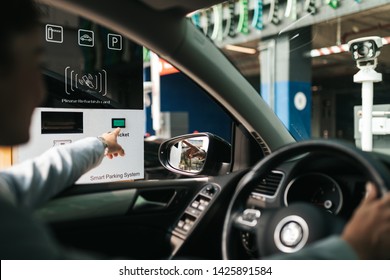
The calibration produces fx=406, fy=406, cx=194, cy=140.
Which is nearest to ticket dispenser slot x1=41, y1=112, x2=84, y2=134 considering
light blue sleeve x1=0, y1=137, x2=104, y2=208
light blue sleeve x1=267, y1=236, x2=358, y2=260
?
light blue sleeve x1=0, y1=137, x2=104, y2=208

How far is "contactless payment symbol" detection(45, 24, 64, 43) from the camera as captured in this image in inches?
102

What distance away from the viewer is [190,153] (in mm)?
1966

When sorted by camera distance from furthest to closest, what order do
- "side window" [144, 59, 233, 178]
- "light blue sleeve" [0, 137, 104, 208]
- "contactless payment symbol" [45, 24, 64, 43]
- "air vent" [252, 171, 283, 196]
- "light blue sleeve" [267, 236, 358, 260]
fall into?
"side window" [144, 59, 233, 178] < "contactless payment symbol" [45, 24, 64, 43] < "air vent" [252, 171, 283, 196] < "light blue sleeve" [0, 137, 104, 208] < "light blue sleeve" [267, 236, 358, 260]

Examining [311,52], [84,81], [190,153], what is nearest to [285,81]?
[311,52]

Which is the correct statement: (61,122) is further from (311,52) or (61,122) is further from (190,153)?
(311,52)

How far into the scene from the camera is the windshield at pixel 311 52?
2.64 m

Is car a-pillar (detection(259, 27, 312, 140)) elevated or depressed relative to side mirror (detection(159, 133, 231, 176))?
elevated

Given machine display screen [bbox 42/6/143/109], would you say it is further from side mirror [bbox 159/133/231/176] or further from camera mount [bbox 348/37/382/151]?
camera mount [bbox 348/37/382/151]

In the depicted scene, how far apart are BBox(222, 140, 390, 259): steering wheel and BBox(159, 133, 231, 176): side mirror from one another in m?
0.65

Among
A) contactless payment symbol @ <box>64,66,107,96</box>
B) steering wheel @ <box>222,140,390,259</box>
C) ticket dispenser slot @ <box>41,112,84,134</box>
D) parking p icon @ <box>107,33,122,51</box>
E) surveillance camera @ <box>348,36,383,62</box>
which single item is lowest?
steering wheel @ <box>222,140,390,259</box>

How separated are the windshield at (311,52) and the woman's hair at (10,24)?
207 cm

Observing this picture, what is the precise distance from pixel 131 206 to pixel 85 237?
25 centimetres

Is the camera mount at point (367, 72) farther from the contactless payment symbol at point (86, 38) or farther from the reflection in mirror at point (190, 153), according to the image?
the contactless payment symbol at point (86, 38)

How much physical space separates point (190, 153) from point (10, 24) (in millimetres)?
1353
